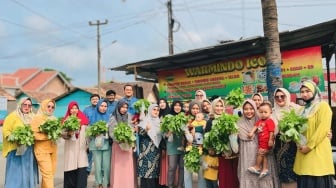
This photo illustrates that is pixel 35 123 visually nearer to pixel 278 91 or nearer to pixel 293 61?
pixel 278 91

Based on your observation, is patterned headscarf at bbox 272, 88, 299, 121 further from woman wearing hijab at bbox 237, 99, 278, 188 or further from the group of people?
woman wearing hijab at bbox 237, 99, 278, 188

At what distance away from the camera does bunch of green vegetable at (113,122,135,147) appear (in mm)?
6273

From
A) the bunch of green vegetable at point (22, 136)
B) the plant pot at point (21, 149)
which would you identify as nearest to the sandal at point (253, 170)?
the bunch of green vegetable at point (22, 136)

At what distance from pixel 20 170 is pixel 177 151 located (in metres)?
2.56

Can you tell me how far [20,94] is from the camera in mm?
35812

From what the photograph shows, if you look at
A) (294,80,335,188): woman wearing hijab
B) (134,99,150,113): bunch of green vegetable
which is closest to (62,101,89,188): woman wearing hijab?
(134,99,150,113): bunch of green vegetable

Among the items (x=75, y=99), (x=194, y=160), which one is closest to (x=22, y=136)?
(x=194, y=160)

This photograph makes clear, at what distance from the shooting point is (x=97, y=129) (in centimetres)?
662

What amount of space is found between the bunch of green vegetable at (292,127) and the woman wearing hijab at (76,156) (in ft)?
11.7

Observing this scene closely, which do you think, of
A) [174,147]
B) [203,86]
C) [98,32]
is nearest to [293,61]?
[203,86]

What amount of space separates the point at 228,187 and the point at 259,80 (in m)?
4.72

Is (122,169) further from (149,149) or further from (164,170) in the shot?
(164,170)

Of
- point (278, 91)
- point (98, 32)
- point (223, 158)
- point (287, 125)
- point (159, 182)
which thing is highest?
point (98, 32)

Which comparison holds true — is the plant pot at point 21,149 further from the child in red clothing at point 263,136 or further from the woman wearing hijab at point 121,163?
the child in red clothing at point 263,136
